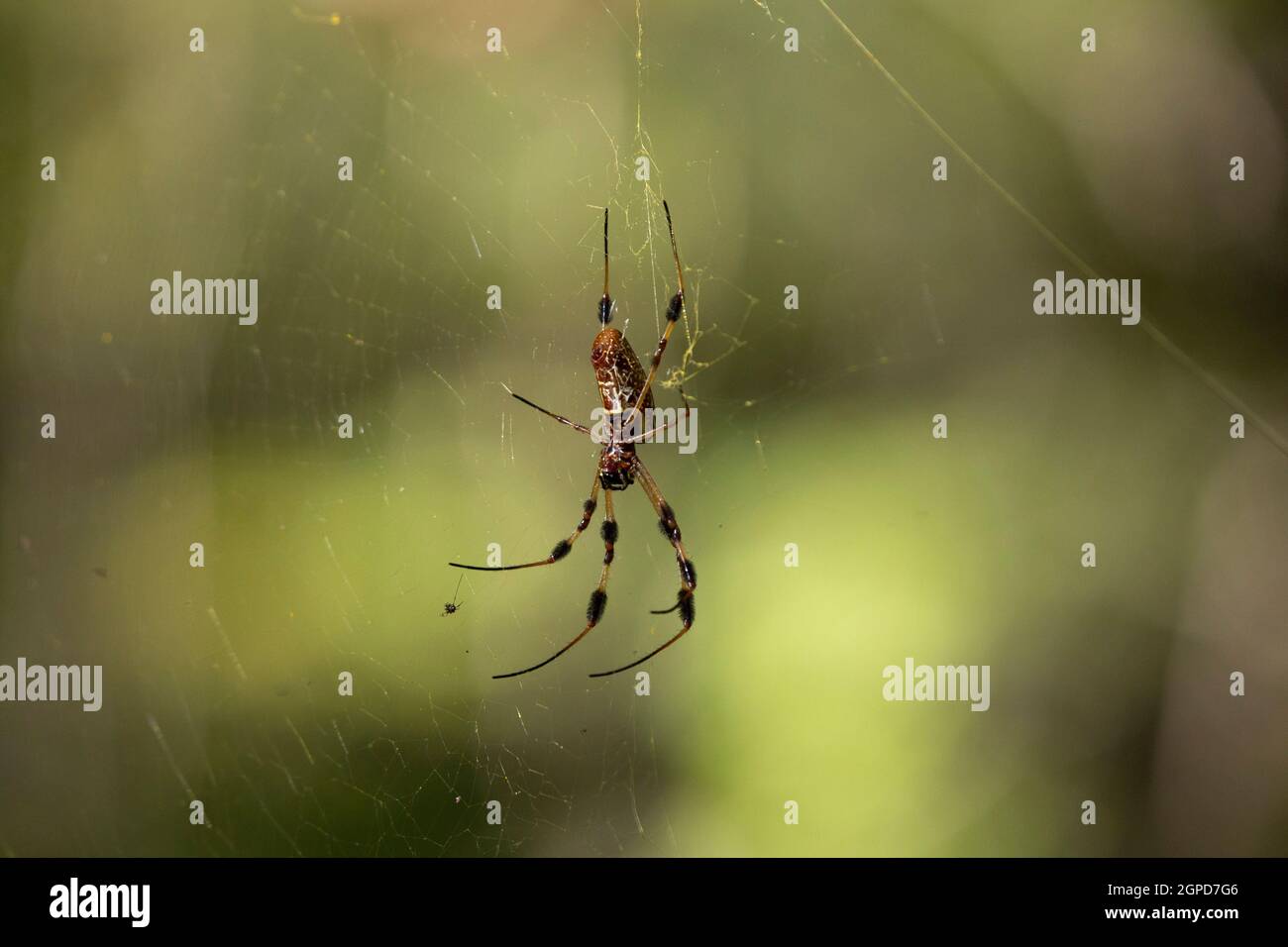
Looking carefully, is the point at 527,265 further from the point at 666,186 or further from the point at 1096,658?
the point at 1096,658

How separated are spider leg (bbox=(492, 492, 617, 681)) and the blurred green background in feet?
0.25

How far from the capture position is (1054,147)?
3.89 metres

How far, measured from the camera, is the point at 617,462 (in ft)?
10.8

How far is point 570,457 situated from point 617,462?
1.40 feet

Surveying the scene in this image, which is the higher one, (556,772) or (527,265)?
(527,265)

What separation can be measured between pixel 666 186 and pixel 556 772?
2283mm

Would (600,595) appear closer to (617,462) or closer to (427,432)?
(617,462)

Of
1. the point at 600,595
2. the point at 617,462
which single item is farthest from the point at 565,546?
the point at 617,462

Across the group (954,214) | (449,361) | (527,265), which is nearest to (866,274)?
(954,214)

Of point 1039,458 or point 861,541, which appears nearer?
point 861,541

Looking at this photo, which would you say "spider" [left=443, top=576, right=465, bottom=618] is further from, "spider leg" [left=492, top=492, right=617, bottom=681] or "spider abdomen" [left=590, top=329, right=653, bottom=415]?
"spider abdomen" [left=590, top=329, right=653, bottom=415]

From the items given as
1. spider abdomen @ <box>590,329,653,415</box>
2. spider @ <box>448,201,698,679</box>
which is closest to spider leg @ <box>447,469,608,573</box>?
spider @ <box>448,201,698,679</box>

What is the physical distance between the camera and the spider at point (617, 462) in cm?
297

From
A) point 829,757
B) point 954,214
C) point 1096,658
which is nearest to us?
point 829,757
